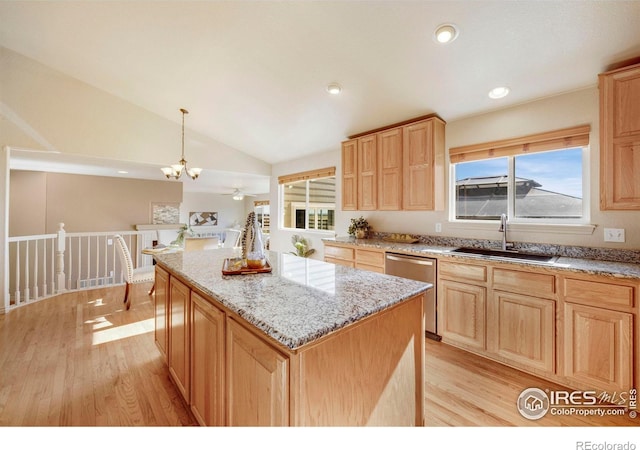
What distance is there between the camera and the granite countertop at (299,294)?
3.10 ft

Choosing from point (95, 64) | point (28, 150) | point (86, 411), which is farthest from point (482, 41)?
point (28, 150)

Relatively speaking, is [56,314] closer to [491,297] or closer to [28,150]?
[28,150]

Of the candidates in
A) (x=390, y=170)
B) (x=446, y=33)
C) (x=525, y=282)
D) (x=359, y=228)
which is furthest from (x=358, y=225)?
(x=446, y=33)

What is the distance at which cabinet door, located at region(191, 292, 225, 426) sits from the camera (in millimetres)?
1276

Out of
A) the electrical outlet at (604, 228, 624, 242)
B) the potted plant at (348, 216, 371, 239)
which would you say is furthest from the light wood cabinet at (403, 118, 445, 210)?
the electrical outlet at (604, 228, 624, 242)

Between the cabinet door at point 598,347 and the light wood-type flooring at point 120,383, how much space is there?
0.71 ft

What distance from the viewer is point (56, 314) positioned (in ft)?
10.9

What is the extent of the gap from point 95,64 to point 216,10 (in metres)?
2.13

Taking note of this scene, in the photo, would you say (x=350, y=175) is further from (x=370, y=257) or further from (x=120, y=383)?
(x=120, y=383)

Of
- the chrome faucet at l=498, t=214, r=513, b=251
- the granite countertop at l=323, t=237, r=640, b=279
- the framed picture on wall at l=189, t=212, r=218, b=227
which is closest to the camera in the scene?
the granite countertop at l=323, t=237, r=640, b=279

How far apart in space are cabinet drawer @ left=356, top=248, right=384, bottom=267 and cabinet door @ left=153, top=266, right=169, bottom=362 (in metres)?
2.08

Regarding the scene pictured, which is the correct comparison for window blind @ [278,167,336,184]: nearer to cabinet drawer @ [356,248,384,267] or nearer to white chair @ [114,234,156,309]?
cabinet drawer @ [356,248,384,267]

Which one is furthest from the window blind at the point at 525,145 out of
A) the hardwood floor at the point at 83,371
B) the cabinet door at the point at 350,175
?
the hardwood floor at the point at 83,371

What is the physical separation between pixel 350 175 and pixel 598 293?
2701mm
